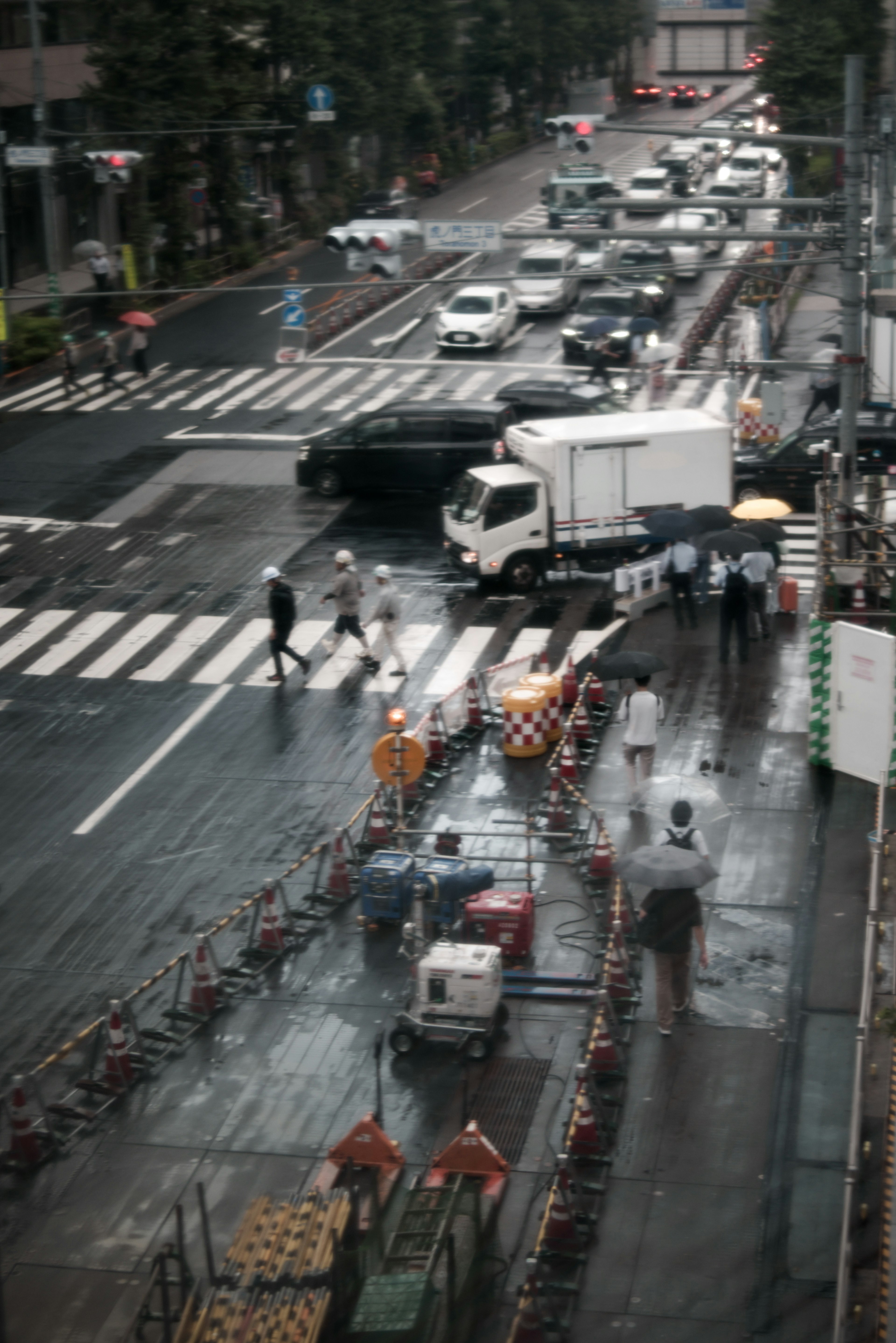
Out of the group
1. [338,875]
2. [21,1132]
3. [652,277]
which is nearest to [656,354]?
[652,277]

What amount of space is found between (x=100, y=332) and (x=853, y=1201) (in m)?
39.5

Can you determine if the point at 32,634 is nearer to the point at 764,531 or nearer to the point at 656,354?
the point at 764,531

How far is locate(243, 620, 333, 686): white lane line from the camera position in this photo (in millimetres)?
23906

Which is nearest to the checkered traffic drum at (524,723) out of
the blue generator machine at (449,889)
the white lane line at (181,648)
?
the blue generator machine at (449,889)

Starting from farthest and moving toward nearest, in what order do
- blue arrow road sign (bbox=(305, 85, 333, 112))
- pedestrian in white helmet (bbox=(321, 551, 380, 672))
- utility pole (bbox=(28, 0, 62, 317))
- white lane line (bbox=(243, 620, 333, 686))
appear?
blue arrow road sign (bbox=(305, 85, 333, 112)) < utility pole (bbox=(28, 0, 62, 317)) < white lane line (bbox=(243, 620, 333, 686)) < pedestrian in white helmet (bbox=(321, 551, 380, 672))

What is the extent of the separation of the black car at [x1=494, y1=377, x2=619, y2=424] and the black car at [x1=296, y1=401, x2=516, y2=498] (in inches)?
95.3

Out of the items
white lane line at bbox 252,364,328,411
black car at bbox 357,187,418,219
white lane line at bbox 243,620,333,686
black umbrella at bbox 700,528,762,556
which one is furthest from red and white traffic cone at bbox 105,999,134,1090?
black car at bbox 357,187,418,219

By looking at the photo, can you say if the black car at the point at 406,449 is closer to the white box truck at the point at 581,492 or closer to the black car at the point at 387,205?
the white box truck at the point at 581,492

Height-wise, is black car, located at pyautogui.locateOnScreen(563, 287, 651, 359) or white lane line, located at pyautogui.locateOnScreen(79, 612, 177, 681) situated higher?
black car, located at pyautogui.locateOnScreen(563, 287, 651, 359)

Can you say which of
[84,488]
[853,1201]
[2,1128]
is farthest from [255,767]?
[84,488]

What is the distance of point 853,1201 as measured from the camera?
34.2ft

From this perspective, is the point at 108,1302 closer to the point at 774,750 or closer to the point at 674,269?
the point at 774,750

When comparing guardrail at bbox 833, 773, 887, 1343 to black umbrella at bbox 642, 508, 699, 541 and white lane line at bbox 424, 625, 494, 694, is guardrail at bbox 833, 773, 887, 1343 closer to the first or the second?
white lane line at bbox 424, 625, 494, 694

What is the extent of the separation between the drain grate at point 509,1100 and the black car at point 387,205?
49.5 m
